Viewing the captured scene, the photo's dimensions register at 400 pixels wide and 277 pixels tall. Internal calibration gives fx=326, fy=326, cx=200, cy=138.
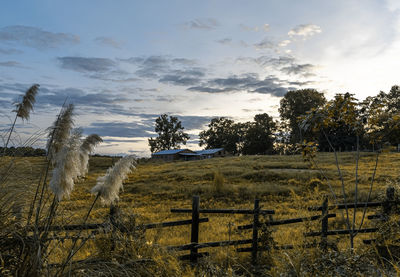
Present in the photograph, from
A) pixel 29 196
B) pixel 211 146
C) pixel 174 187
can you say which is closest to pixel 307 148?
pixel 29 196

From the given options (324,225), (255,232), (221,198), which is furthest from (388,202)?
(221,198)

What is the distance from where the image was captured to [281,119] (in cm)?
7300

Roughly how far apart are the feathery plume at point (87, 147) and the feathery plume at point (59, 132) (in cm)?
29

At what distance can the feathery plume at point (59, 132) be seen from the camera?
2990mm

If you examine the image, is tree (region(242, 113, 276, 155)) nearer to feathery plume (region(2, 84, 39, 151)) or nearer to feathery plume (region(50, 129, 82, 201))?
feathery plume (region(2, 84, 39, 151))

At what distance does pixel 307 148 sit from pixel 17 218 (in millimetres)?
5668

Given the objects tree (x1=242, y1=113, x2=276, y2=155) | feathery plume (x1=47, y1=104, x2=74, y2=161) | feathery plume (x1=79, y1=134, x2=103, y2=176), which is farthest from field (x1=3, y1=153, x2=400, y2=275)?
tree (x1=242, y1=113, x2=276, y2=155)

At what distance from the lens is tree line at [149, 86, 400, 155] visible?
6.87 meters

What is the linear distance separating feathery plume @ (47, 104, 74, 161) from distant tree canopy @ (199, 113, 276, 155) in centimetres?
Result: 7278

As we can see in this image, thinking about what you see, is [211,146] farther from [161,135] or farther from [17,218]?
[17,218]

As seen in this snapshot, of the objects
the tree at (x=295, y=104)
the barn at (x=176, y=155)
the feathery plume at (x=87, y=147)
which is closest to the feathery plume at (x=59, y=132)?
the feathery plume at (x=87, y=147)

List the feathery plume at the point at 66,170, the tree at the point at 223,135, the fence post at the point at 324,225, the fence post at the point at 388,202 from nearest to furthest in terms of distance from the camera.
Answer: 1. the feathery plume at the point at 66,170
2. the fence post at the point at 324,225
3. the fence post at the point at 388,202
4. the tree at the point at 223,135

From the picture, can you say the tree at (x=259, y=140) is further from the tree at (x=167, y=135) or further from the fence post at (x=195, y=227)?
the fence post at (x=195, y=227)

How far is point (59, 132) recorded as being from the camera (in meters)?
2.99
